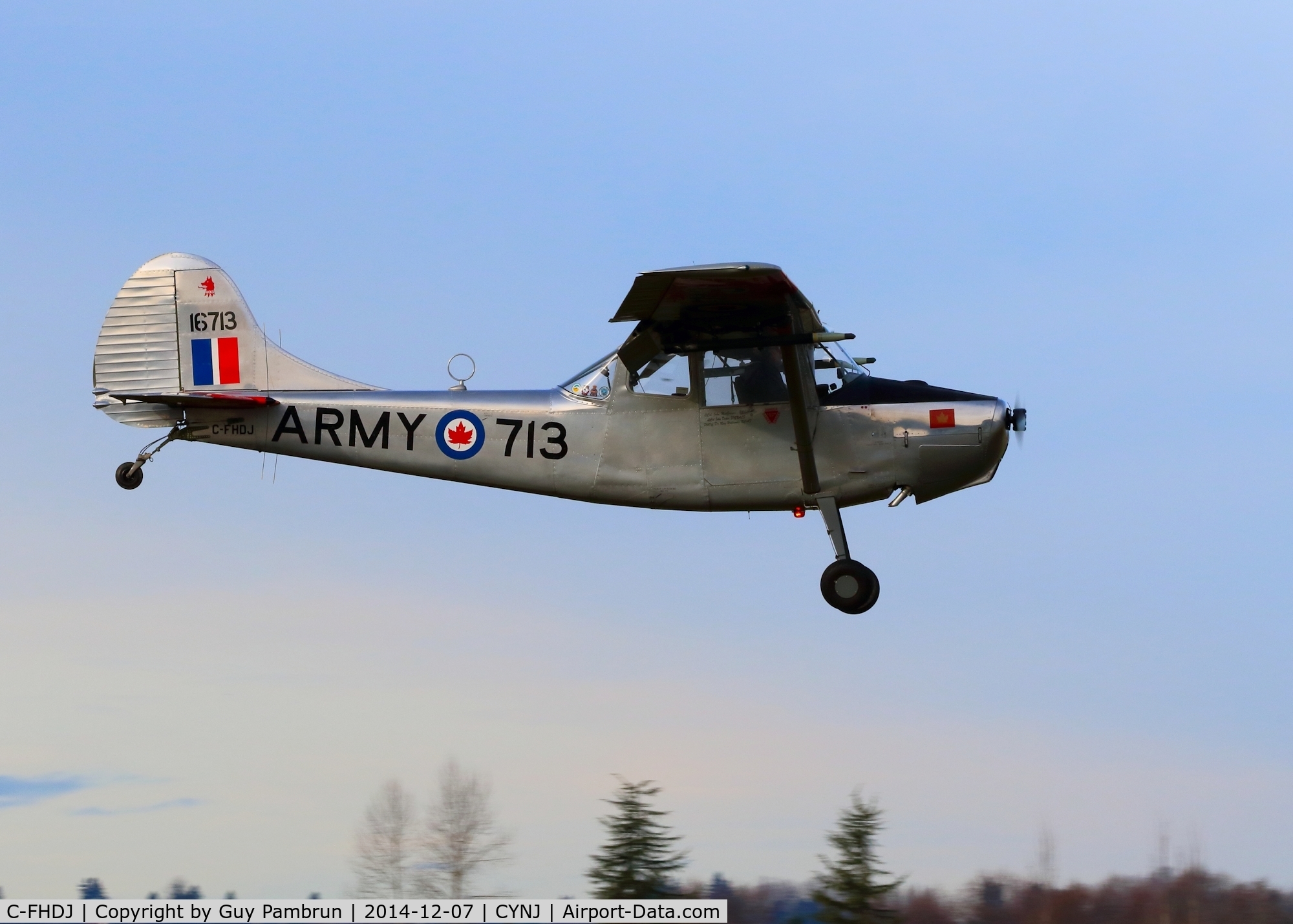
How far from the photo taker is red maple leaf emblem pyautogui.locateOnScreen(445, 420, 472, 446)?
14.3 m

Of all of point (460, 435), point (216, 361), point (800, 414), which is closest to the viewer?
point (800, 414)

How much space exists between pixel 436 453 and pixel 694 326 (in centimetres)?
302

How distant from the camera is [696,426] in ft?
44.6

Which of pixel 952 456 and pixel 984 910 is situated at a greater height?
pixel 952 456

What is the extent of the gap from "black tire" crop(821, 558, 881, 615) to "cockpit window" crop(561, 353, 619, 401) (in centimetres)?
270

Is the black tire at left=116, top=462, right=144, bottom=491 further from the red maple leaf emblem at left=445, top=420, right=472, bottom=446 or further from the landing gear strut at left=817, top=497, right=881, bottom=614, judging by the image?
the landing gear strut at left=817, top=497, right=881, bottom=614

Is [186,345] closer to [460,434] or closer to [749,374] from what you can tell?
[460,434]

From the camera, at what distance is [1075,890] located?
16.2 meters

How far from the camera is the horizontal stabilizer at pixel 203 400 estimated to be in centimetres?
1473

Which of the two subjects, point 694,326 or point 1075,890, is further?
point 1075,890

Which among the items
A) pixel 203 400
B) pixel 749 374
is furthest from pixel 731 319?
pixel 203 400

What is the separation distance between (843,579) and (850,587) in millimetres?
101

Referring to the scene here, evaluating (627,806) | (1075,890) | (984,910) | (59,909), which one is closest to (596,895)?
(627,806)

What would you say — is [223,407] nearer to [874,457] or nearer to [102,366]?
[102,366]
